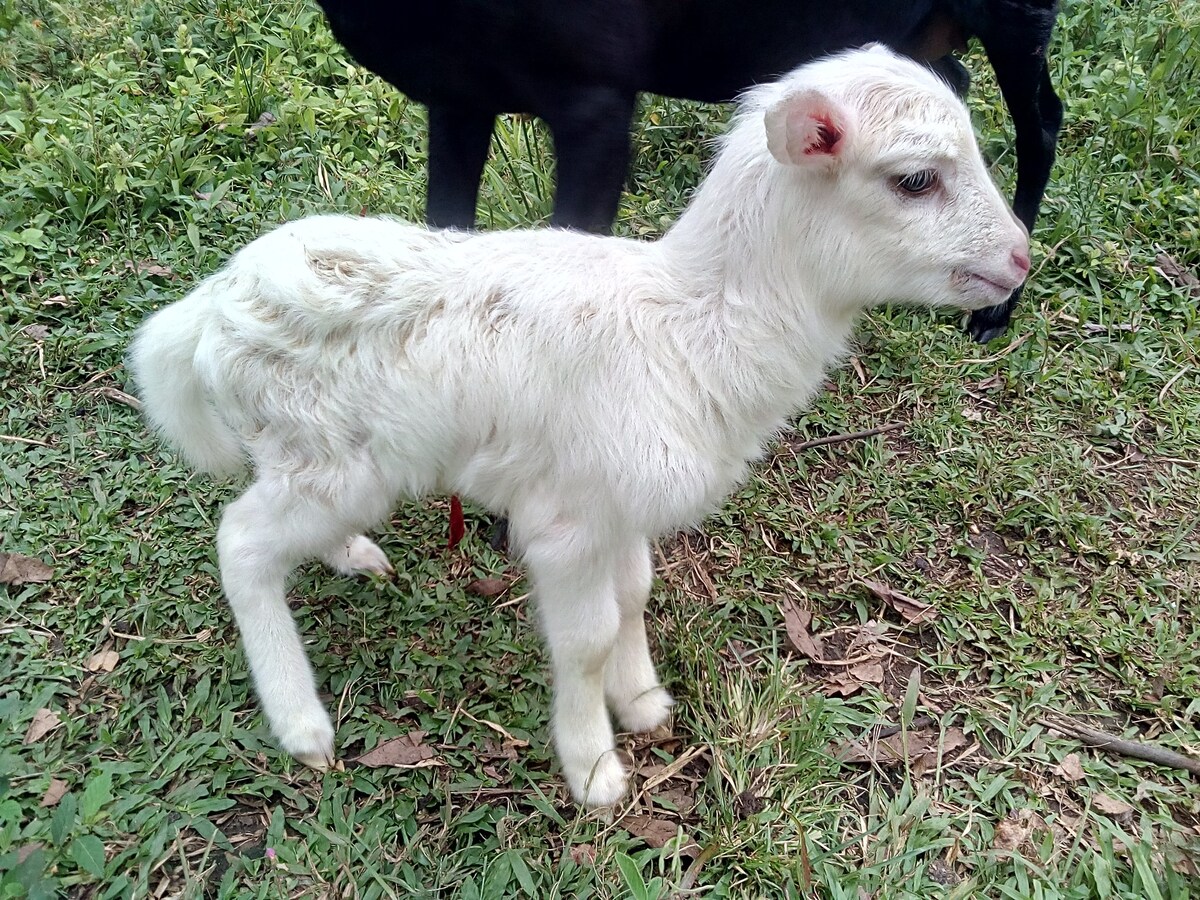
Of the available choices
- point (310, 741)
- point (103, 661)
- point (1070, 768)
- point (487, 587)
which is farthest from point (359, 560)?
point (1070, 768)

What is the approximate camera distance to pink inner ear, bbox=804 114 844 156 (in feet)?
5.56

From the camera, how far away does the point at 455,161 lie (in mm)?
2717

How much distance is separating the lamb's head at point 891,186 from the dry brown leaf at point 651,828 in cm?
137

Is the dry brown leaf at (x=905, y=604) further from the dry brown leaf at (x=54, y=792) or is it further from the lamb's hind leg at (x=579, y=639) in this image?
the dry brown leaf at (x=54, y=792)

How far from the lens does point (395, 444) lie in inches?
79.8

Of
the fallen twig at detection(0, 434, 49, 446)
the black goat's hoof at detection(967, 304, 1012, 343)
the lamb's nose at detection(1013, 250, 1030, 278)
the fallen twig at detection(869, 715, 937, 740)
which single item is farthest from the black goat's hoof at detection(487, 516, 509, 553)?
the black goat's hoof at detection(967, 304, 1012, 343)

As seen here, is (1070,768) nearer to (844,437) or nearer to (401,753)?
(844,437)

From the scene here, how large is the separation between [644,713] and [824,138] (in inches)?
60.7

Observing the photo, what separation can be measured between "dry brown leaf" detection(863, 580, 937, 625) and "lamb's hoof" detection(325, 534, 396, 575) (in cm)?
155

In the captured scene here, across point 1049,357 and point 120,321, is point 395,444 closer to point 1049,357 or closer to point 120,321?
point 120,321

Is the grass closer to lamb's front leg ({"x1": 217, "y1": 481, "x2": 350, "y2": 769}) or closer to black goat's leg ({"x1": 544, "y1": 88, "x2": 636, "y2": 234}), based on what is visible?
lamb's front leg ({"x1": 217, "y1": 481, "x2": 350, "y2": 769})

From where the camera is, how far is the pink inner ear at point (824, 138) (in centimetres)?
169

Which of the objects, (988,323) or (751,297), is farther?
(988,323)

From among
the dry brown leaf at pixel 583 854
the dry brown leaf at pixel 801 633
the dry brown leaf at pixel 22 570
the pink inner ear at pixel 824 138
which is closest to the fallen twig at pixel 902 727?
the dry brown leaf at pixel 801 633
